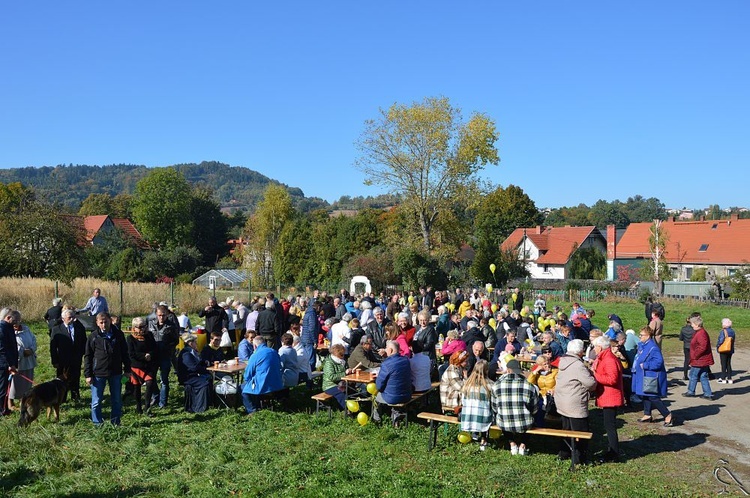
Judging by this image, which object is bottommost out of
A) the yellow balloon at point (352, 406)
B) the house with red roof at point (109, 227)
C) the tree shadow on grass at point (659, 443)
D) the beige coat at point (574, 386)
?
the tree shadow on grass at point (659, 443)

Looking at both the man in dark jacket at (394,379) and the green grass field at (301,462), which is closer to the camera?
the green grass field at (301,462)

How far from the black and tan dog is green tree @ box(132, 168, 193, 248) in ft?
166

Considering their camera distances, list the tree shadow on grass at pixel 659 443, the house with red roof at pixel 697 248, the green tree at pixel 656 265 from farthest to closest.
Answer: the house with red roof at pixel 697 248 → the green tree at pixel 656 265 → the tree shadow on grass at pixel 659 443

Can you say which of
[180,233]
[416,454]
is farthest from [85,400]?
[180,233]

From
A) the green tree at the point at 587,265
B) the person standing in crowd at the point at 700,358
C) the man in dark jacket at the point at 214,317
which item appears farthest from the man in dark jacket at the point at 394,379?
the green tree at the point at 587,265

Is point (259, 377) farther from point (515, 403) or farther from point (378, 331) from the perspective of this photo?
point (515, 403)

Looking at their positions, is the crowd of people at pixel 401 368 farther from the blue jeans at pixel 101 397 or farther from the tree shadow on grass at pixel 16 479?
the tree shadow on grass at pixel 16 479

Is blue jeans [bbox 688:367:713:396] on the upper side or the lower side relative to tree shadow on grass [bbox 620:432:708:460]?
upper

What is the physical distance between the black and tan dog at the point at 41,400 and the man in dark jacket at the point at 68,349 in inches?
27.2

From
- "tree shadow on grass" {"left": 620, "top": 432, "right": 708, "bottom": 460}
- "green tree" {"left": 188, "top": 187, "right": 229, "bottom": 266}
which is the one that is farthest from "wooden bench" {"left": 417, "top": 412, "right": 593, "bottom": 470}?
"green tree" {"left": 188, "top": 187, "right": 229, "bottom": 266}

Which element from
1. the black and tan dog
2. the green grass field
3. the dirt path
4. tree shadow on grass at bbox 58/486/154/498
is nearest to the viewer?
tree shadow on grass at bbox 58/486/154/498

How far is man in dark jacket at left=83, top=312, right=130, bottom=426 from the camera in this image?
25.9 ft

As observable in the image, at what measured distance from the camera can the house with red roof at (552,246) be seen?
52500 mm

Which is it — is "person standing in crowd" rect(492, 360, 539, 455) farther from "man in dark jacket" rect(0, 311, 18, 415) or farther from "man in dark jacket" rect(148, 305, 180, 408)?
"man in dark jacket" rect(0, 311, 18, 415)
